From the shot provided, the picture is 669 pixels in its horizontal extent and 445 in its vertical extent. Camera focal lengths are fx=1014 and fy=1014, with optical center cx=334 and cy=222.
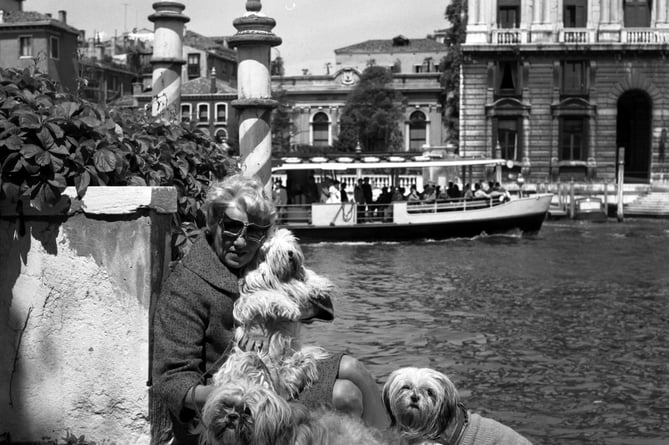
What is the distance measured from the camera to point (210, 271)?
12.2 ft

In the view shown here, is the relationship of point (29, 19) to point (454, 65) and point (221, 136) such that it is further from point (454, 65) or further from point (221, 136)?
point (221, 136)

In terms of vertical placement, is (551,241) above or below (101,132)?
below

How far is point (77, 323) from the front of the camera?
3.91 metres

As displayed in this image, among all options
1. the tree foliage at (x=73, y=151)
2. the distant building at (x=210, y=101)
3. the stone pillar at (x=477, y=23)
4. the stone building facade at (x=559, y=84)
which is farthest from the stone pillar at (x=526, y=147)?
the tree foliage at (x=73, y=151)

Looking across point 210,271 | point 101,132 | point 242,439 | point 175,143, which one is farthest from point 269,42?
point 242,439

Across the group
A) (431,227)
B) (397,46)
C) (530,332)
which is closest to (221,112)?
(397,46)

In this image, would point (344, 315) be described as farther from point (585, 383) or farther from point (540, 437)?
point (540, 437)

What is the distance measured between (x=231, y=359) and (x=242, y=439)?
0.50 metres

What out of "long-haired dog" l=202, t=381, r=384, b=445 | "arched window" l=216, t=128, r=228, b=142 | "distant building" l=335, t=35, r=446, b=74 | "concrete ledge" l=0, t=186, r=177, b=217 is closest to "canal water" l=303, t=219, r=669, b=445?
"arched window" l=216, t=128, r=228, b=142

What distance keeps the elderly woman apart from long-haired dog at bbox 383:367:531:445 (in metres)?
0.18

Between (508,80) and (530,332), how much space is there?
3363 centimetres

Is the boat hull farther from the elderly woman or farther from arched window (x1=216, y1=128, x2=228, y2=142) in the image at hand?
the elderly woman

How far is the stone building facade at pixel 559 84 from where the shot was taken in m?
42.7

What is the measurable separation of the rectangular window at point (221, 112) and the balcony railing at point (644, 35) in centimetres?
3195
